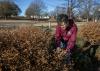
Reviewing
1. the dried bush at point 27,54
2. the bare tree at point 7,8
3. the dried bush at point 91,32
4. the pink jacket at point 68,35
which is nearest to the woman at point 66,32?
the pink jacket at point 68,35

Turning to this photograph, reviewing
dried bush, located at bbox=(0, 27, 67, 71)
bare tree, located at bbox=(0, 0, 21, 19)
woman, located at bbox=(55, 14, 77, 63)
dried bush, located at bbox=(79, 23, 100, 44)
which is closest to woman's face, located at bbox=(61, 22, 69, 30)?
woman, located at bbox=(55, 14, 77, 63)

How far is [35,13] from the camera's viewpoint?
65.1 metres

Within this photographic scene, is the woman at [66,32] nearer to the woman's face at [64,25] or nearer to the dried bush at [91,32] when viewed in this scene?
the woman's face at [64,25]

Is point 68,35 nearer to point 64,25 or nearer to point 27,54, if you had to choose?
point 64,25

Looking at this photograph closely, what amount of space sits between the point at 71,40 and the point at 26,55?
72.1 inches

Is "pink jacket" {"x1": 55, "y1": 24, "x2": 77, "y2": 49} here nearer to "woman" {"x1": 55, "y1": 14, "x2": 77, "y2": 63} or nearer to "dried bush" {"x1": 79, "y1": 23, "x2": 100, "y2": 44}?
"woman" {"x1": 55, "y1": 14, "x2": 77, "y2": 63}

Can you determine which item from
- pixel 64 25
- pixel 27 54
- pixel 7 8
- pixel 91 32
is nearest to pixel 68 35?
pixel 64 25

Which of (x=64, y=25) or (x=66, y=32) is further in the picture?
(x=66, y=32)

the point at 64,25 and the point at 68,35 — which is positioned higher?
the point at 64,25

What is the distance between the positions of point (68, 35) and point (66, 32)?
82 mm

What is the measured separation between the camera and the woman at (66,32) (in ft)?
19.8

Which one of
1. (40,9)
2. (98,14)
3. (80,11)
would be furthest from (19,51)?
(40,9)

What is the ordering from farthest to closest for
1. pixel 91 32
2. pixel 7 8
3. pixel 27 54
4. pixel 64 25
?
pixel 7 8
pixel 91 32
pixel 64 25
pixel 27 54

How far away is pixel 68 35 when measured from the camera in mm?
6480
